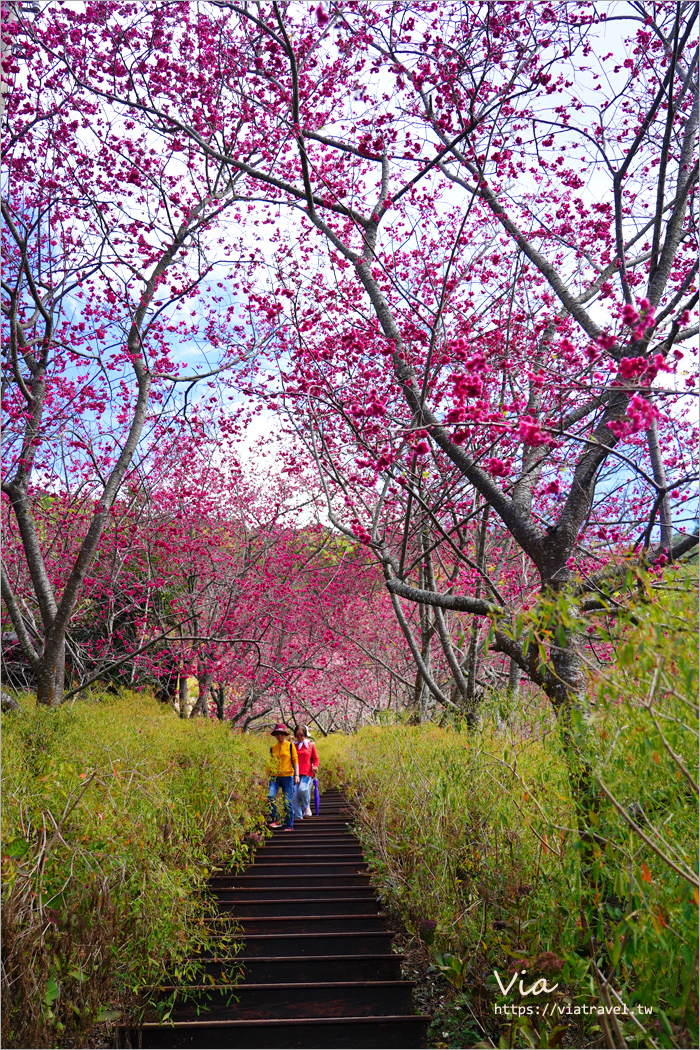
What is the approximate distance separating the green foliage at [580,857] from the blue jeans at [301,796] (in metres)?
3.86

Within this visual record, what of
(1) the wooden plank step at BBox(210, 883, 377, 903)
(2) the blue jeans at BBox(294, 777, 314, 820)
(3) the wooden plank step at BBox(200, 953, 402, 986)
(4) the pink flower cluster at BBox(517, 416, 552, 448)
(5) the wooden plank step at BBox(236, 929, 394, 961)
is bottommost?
(2) the blue jeans at BBox(294, 777, 314, 820)

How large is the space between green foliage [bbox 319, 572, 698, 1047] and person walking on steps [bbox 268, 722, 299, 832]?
10.5 ft

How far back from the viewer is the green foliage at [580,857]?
1.92m

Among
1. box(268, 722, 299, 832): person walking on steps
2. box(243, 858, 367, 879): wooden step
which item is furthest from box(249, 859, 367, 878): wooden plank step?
box(268, 722, 299, 832): person walking on steps

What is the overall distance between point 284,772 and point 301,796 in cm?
90

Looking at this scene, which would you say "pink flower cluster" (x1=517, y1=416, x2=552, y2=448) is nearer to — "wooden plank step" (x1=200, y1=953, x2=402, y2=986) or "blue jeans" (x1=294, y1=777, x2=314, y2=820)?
"wooden plank step" (x1=200, y1=953, x2=402, y2=986)

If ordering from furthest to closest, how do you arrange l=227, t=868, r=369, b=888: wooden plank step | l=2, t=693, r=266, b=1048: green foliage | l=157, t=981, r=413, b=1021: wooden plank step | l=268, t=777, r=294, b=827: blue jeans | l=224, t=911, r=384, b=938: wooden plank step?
1. l=268, t=777, r=294, b=827: blue jeans
2. l=227, t=868, r=369, b=888: wooden plank step
3. l=224, t=911, r=384, b=938: wooden plank step
4. l=157, t=981, r=413, b=1021: wooden plank step
5. l=2, t=693, r=266, b=1048: green foliage

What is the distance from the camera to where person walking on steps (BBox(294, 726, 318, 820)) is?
8.23m

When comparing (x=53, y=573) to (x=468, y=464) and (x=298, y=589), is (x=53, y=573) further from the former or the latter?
(x=468, y=464)

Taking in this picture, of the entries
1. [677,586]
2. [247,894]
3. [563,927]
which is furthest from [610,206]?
[247,894]

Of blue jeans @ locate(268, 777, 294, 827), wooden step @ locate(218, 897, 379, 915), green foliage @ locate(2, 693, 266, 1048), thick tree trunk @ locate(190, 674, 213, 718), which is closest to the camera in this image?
green foliage @ locate(2, 693, 266, 1048)

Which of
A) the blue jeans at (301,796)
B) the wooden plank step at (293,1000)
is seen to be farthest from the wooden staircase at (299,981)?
the blue jeans at (301,796)

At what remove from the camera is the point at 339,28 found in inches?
177

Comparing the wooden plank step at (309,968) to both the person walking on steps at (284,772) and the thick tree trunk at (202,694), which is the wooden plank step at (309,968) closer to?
the person walking on steps at (284,772)
